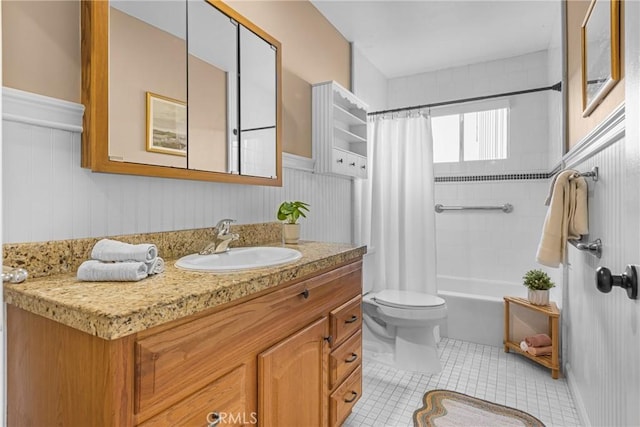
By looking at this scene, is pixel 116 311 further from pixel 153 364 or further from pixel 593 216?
pixel 593 216

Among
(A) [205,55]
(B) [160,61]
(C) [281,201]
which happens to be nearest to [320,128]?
(C) [281,201]

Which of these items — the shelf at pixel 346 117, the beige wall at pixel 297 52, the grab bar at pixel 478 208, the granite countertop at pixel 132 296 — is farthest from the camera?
the grab bar at pixel 478 208

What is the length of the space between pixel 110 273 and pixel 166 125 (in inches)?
24.8

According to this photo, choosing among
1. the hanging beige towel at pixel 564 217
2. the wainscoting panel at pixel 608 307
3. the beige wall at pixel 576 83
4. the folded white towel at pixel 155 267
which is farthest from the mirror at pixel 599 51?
the folded white towel at pixel 155 267

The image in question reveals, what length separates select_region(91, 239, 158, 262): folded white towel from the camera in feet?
3.22

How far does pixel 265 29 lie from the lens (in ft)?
6.27

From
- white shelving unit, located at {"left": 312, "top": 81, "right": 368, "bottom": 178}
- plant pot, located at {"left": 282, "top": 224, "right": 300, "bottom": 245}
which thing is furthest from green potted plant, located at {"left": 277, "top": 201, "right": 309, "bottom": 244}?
white shelving unit, located at {"left": 312, "top": 81, "right": 368, "bottom": 178}

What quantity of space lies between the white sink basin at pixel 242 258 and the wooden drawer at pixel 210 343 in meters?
0.13

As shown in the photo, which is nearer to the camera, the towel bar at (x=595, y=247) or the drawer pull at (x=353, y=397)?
the towel bar at (x=595, y=247)

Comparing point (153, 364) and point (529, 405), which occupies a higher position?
point (153, 364)

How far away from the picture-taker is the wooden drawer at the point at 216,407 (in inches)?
30.7

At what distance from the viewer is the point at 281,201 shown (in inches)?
78.7

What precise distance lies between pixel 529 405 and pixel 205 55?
2.43m

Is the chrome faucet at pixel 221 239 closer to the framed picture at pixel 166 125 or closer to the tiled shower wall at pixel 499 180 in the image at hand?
the framed picture at pixel 166 125
